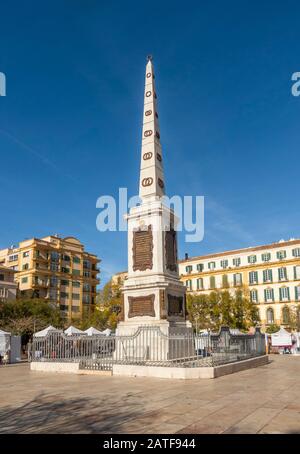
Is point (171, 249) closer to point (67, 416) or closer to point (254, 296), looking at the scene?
A: point (67, 416)

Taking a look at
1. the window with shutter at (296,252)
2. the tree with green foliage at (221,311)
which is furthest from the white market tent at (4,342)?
the window with shutter at (296,252)

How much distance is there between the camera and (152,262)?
58.0 ft

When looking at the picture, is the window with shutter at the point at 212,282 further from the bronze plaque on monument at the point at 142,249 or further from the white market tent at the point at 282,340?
the bronze plaque on monument at the point at 142,249

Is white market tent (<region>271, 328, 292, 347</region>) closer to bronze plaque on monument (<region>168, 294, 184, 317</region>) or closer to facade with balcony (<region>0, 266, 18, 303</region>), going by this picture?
bronze plaque on monument (<region>168, 294, 184, 317</region>)

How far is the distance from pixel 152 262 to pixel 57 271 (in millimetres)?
56643

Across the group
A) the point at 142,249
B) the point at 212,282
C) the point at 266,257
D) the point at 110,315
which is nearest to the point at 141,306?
the point at 142,249

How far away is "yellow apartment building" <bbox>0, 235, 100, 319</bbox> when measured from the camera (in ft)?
223

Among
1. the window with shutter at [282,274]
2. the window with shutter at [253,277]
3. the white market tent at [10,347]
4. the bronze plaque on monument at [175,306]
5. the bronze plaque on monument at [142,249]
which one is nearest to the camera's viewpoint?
the bronze plaque on monument at [175,306]

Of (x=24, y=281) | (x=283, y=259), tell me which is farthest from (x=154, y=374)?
(x=24, y=281)

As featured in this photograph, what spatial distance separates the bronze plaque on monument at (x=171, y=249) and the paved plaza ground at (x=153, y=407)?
6778mm

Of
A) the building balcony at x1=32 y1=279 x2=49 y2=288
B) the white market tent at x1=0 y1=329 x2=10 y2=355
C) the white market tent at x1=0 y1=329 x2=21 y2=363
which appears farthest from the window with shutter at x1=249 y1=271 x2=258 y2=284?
the white market tent at x1=0 y1=329 x2=10 y2=355

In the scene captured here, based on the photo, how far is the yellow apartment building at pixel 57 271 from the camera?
68062 millimetres

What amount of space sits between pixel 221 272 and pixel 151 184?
49.9 metres
